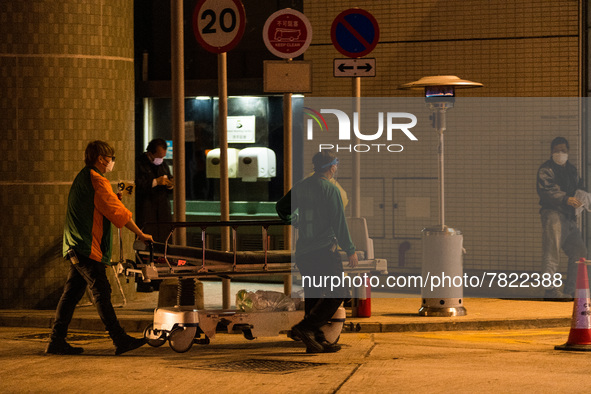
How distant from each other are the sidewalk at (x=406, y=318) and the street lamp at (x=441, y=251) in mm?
188

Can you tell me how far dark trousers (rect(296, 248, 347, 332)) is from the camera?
9.35 meters

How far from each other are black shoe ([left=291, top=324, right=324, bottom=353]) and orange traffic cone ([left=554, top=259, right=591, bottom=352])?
2.10 meters

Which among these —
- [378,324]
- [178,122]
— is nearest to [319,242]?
[378,324]

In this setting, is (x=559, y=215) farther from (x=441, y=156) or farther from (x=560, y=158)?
(x=441, y=156)

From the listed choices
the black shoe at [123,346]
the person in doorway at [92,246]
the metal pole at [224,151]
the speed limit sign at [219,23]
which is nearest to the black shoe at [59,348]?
the person in doorway at [92,246]

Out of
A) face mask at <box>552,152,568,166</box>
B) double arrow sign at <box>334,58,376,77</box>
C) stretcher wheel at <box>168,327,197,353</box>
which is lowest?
stretcher wheel at <box>168,327,197,353</box>

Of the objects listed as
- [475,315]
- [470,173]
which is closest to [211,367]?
[475,315]

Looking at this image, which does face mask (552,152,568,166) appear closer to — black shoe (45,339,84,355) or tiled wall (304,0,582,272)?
tiled wall (304,0,582,272)

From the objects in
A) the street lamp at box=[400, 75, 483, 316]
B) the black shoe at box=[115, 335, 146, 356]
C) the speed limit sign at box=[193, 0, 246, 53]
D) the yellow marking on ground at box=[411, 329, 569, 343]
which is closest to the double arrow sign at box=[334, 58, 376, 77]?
the street lamp at box=[400, 75, 483, 316]

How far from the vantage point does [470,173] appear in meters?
14.0

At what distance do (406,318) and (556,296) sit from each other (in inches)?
99.2

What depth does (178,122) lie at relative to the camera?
38.3 ft

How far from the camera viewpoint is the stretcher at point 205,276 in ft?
30.3

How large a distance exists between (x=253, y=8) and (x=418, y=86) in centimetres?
367
